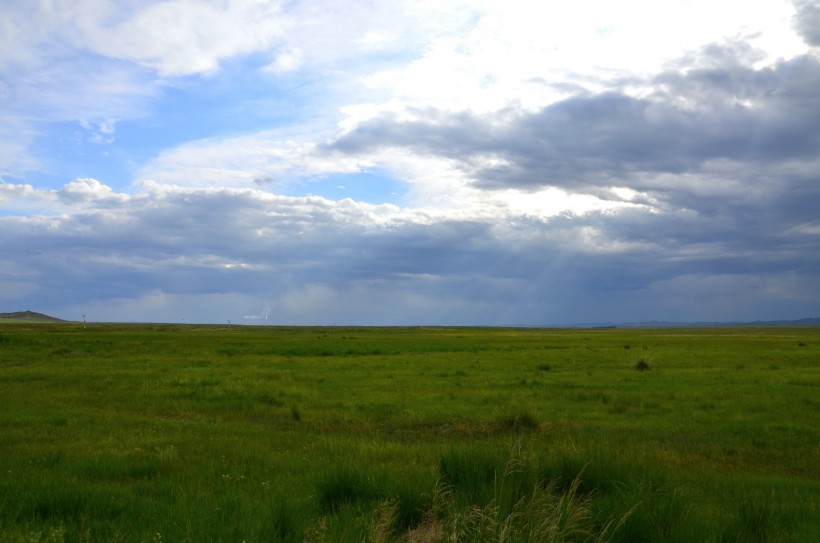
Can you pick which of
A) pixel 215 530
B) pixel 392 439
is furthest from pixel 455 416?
pixel 215 530

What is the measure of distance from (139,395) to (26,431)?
7.83m

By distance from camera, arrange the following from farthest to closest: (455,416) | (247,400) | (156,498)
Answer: (247,400), (455,416), (156,498)

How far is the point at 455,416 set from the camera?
57.0 ft

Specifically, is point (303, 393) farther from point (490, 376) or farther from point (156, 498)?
point (156, 498)

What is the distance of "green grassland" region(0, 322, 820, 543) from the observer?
20.8ft

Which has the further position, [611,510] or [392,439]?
[392,439]

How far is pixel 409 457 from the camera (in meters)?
10.9

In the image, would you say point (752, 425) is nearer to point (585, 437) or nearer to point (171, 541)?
point (585, 437)

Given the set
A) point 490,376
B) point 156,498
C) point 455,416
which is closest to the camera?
point 156,498

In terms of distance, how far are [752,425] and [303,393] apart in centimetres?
1413

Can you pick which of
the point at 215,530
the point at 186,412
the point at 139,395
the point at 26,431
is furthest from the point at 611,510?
the point at 139,395

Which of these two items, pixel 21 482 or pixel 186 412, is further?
pixel 186 412

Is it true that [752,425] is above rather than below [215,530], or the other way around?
below

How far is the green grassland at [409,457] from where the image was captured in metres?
6.34
